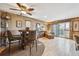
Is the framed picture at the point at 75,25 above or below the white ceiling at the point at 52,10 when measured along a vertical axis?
below

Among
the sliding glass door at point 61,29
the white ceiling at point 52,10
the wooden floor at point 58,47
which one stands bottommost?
the wooden floor at point 58,47

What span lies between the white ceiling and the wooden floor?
17.1 inches

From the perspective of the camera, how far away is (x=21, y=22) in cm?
243

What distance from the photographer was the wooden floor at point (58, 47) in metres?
2.46

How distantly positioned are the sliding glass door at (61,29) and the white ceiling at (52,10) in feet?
0.47

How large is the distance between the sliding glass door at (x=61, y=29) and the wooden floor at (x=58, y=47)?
0.29 ft

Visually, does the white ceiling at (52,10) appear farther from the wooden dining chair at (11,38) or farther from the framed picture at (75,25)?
the wooden dining chair at (11,38)

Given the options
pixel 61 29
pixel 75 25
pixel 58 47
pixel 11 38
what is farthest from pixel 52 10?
pixel 11 38

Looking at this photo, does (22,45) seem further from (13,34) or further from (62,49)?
(62,49)

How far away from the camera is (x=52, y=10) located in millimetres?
2461

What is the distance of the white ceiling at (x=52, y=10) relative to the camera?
2.41 meters

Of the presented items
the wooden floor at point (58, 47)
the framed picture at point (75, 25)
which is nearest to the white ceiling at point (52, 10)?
the framed picture at point (75, 25)

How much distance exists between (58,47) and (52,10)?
2.43ft

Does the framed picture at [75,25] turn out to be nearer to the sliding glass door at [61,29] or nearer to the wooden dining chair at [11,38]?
the sliding glass door at [61,29]
